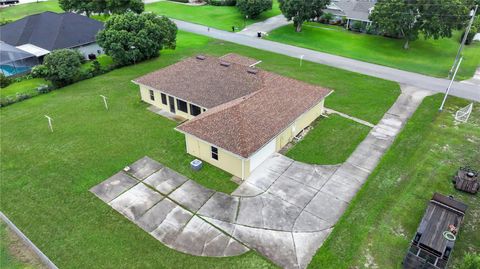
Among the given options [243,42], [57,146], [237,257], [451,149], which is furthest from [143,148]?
[243,42]

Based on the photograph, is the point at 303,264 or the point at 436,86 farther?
the point at 436,86

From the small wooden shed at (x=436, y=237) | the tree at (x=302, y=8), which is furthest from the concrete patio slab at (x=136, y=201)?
the tree at (x=302, y=8)

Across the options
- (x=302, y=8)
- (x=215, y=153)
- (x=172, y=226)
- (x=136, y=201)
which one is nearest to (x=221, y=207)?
(x=172, y=226)

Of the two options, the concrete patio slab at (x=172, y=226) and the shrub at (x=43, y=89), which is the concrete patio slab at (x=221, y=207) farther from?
the shrub at (x=43, y=89)

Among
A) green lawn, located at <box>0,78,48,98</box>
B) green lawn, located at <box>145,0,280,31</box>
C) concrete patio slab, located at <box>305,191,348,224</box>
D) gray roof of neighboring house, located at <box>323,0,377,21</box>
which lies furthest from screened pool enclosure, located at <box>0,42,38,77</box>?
gray roof of neighboring house, located at <box>323,0,377,21</box>

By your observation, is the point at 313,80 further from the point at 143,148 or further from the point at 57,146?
the point at 57,146

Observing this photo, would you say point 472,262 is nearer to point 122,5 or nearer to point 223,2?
point 122,5
